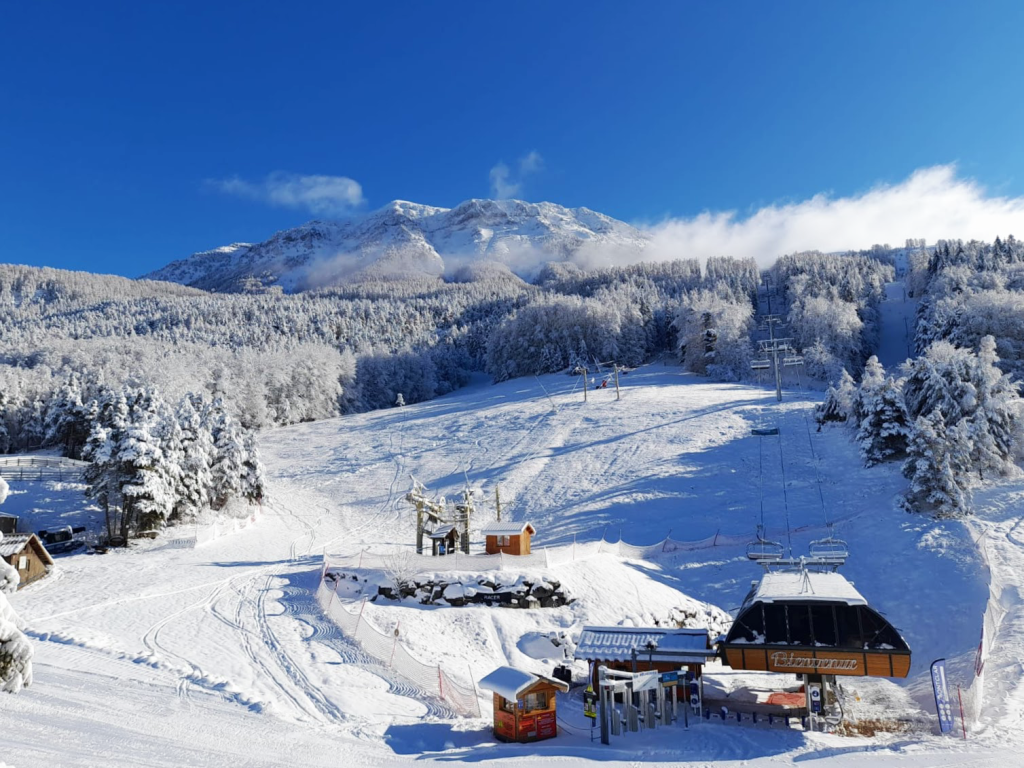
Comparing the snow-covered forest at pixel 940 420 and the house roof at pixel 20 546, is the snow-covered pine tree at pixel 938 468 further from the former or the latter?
the house roof at pixel 20 546

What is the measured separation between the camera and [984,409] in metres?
37.9

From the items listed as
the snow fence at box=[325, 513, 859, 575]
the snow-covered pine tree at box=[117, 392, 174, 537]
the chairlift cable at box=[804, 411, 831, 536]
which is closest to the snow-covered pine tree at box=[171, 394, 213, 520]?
the snow-covered pine tree at box=[117, 392, 174, 537]

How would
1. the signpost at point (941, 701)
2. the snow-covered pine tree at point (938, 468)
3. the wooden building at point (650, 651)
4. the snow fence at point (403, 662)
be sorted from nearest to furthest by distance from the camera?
the signpost at point (941, 701), the snow fence at point (403, 662), the wooden building at point (650, 651), the snow-covered pine tree at point (938, 468)

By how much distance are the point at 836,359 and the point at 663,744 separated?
259 ft

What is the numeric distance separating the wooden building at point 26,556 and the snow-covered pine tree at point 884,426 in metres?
44.4

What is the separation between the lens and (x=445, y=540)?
35094mm

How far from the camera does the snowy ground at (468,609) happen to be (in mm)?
15594

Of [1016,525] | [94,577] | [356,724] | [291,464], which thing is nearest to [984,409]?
[1016,525]

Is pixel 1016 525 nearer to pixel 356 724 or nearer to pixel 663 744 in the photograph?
pixel 663 744

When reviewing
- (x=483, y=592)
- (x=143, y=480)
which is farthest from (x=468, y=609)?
(x=143, y=480)

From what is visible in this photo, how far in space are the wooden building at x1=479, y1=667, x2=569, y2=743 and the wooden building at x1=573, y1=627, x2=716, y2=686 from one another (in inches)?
118

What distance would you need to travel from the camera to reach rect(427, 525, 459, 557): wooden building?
3481 cm

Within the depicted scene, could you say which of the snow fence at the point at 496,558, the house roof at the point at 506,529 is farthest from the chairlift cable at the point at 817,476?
the house roof at the point at 506,529

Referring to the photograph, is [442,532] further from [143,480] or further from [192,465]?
[192,465]
